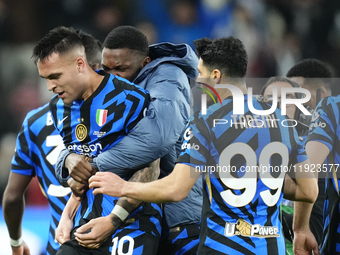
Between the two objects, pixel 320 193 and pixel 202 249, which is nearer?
pixel 202 249

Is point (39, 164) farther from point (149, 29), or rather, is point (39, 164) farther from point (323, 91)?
point (149, 29)

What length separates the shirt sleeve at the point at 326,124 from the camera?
2.46 meters

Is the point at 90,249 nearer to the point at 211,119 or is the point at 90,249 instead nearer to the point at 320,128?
the point at 211,119

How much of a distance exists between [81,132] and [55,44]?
53cm

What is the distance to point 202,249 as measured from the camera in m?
2.07

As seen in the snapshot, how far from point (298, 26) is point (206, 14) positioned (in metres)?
1.62

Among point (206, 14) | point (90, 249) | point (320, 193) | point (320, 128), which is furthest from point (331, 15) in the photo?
point (90, 249)

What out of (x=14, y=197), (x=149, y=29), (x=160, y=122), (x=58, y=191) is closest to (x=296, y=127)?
(x=160, y=122)

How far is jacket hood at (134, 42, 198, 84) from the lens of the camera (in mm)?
2750

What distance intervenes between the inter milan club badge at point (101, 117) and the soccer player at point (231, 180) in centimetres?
40

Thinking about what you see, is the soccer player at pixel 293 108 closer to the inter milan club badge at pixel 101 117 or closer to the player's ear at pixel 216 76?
the player's ear at pixel 216 76

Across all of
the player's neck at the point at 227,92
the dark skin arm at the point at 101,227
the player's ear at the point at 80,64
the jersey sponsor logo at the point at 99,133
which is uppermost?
the player's ear at the point at 80,64

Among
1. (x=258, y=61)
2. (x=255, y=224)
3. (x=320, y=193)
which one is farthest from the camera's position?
(x=258, y=61)

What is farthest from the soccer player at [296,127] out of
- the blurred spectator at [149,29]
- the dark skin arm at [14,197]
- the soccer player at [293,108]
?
the blurred spectator at [149,29]
